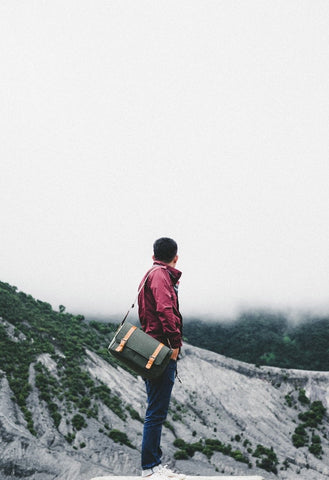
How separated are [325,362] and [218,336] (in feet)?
93.5

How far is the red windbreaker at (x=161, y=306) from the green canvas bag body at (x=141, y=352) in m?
0.23

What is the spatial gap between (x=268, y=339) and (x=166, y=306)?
10351 cm

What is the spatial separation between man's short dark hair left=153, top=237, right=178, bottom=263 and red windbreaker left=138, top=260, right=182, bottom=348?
96 mm

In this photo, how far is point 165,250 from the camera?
5199 millimetres

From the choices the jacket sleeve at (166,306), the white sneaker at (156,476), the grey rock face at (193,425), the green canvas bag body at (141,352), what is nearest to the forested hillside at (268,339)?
the grey rock face at (193,425)

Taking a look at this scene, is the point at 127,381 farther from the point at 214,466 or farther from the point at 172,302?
the point at 172,302

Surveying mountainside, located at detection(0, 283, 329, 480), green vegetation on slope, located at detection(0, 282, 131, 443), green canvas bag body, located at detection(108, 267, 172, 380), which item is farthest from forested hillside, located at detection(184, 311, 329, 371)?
green canvas bag body, located at detection(108, 267, 172, 380)

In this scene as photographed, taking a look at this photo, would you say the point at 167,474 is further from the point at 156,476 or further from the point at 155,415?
the point at 155,415

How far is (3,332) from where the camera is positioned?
162 ft

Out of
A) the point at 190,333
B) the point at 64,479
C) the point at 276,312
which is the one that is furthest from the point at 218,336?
the point at 64,479

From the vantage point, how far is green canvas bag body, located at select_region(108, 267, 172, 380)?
14.5ft

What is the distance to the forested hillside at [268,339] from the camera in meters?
93.1

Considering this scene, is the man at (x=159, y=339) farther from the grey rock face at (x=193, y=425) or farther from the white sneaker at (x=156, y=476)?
the grey rock face at (x=193, y=425)

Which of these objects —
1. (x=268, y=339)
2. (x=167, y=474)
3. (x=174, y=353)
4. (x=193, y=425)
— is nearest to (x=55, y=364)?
(x=193, y=425)
